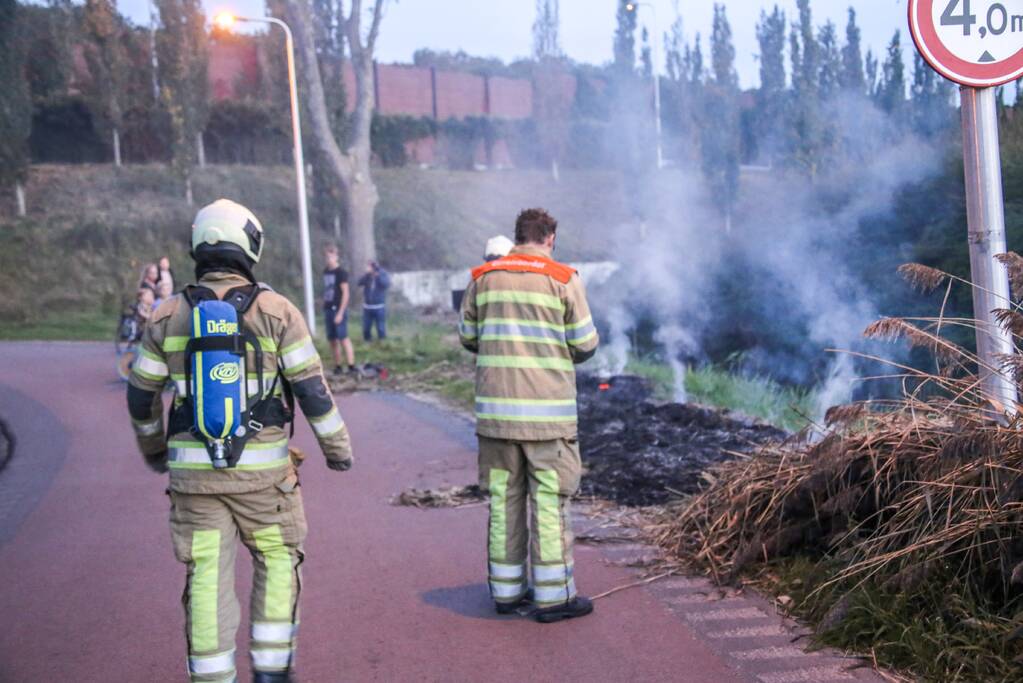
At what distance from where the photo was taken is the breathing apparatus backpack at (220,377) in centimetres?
361

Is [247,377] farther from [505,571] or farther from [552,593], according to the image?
[552,593]

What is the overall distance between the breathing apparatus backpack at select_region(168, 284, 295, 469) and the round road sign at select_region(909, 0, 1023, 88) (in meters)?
3.03

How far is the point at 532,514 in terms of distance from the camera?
490 cm

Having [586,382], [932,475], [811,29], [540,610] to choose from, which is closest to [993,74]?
[932,475]

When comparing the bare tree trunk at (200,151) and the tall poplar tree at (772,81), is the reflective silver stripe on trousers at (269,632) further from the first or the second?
the bare tree trunk at (200,151)

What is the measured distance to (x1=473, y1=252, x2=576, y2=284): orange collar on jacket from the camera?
16.1 feet

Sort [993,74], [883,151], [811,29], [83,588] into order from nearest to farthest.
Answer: [993,74] < [83,588] < [883,151] < [811,29]

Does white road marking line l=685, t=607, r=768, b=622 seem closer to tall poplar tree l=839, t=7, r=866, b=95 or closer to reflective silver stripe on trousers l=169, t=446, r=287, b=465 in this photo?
reflective silver stripe on trousers l=169, t=446, r=287, b=465

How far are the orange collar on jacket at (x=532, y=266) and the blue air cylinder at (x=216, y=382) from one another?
1.52 metres

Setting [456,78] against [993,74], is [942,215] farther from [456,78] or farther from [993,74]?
[456,78]

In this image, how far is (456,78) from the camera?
4922 centimetres

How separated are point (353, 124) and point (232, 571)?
2209 cm

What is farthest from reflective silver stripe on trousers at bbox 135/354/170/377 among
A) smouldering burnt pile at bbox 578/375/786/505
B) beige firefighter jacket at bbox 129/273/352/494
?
smouldering burnt pile at bbox 578/375/786/505

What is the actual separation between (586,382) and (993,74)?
814 cm
